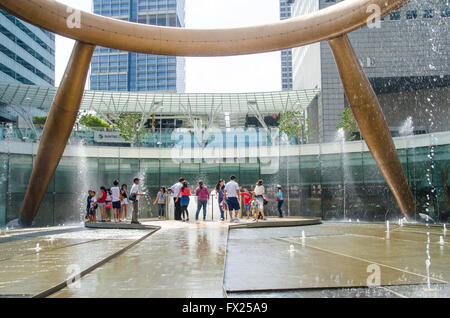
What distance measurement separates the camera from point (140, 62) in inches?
6412

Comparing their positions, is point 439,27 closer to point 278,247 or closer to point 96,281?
point 278,247

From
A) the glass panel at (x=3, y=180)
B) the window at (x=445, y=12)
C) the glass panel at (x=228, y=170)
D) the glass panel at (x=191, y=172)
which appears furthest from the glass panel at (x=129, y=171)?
the window at (x=445, y=12)

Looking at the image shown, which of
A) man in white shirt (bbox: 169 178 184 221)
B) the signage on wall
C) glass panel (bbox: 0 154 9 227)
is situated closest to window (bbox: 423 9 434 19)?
the signage on wall

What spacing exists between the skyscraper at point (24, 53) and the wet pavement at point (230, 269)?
59532 millimetres

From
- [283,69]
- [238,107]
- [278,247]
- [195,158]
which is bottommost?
[278,247]

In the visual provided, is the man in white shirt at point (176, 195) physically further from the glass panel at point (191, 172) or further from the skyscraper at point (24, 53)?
the skyscraper at point (24, 53)

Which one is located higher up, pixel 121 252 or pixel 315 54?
pixel 315 54

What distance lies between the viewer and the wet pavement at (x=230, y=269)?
182 inches

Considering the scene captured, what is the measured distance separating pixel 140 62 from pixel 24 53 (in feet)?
315

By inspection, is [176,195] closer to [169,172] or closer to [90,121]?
[169,172]

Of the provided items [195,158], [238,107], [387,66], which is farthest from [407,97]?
[195,158]

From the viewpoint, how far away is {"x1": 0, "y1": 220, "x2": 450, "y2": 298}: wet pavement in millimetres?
4617

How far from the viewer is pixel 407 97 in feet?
147
